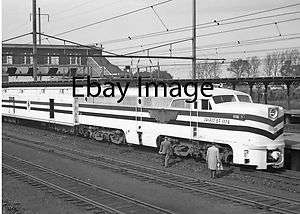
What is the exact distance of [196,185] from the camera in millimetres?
13859

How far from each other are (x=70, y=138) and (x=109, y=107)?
5889 mm

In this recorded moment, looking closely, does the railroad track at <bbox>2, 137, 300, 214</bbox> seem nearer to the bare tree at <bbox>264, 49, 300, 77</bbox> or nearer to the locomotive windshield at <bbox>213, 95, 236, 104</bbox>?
the locomotive windshield at <bbox>213, 95, 236, 104</bbox>

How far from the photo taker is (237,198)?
39.1 feet

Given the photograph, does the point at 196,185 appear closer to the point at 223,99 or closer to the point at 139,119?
the point at 223,99

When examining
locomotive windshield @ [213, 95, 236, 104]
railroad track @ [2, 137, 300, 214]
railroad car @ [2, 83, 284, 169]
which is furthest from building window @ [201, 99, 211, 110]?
railroad track @ [2, 137, 300, 214]

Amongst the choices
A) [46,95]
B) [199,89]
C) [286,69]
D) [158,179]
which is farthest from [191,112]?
[286,69]

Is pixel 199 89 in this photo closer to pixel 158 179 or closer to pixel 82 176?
pixel 158 179

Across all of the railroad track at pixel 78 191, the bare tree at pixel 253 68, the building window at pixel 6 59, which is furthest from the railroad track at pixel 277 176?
the building window at pixel 6 59

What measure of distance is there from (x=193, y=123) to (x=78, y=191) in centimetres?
604

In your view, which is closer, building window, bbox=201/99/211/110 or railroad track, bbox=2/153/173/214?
railroad track, bbox=2/153/173/214

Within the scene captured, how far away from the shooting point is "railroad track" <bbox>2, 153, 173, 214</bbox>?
11.1 metres

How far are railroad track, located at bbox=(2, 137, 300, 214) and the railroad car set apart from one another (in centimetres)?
195

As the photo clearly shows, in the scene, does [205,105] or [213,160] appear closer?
[213,160]

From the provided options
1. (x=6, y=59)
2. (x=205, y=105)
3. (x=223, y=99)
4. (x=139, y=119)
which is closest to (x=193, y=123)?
(x=205, y=105)
